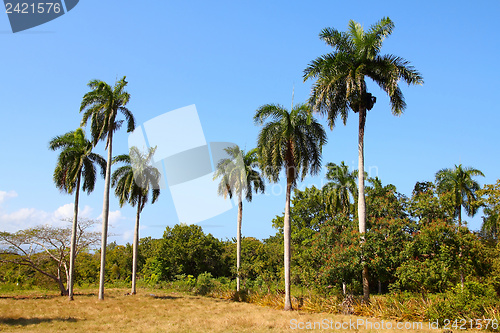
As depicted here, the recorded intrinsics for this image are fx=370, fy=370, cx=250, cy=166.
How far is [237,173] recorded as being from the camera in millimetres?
31672

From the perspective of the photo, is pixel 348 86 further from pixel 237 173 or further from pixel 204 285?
pixel 204 285

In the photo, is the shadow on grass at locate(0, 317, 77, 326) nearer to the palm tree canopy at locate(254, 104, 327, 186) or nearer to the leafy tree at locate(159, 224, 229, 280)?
the palm tree canopy at locate(254, 104, 327, 186)

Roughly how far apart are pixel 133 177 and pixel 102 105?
730cm

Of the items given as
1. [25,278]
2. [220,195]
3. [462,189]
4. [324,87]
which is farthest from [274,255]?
[25,278]

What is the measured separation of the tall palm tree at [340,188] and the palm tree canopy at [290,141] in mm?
16812

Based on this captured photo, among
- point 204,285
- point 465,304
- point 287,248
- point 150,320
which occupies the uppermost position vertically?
point 287,248

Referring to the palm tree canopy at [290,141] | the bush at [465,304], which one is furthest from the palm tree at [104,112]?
the bush at [465,304]

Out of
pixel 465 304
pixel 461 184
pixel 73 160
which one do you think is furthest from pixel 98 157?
pixel 461 184

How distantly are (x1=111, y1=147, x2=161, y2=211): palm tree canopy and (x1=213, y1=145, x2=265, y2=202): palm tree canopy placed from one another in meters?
6.36

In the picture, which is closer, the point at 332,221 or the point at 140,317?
the point at 140,317

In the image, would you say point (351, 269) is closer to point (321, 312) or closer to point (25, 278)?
point (321, 312)

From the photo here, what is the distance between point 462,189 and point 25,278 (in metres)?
44.9

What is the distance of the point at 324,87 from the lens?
66.6 feet

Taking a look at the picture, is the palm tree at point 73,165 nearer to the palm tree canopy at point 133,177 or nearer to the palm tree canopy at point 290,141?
the palm tree canopy at point 133,177
